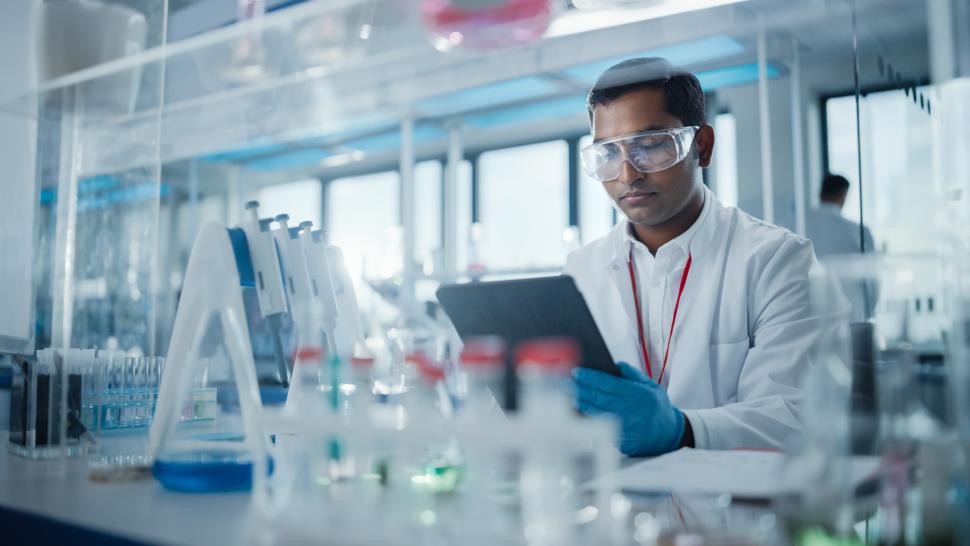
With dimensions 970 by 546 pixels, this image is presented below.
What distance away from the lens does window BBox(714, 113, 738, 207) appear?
4.86 metres

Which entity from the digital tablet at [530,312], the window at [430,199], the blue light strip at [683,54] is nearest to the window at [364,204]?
the window at [430,199]

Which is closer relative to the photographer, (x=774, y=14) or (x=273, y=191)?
(x=774, y=14)

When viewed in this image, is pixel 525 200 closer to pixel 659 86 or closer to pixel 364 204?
pixel 364 204

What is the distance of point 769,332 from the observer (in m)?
1.83

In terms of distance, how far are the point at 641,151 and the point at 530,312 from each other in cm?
88

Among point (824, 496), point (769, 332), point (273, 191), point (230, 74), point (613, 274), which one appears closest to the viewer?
point (824, 496)

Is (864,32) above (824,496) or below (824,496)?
above

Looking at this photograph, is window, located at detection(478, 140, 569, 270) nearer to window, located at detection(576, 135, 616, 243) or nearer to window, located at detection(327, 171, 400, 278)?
window, located at detection(576, 135, 616, 243)

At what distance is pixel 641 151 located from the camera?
1.91 metres

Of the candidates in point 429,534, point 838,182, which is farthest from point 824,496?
point 838,182

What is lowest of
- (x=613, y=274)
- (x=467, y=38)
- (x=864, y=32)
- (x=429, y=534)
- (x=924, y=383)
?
(x=429, y=534)

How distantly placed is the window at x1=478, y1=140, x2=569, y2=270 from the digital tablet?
5200 mm

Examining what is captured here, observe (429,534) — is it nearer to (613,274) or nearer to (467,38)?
(467,38)

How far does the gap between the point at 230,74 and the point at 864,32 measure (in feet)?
5.07
